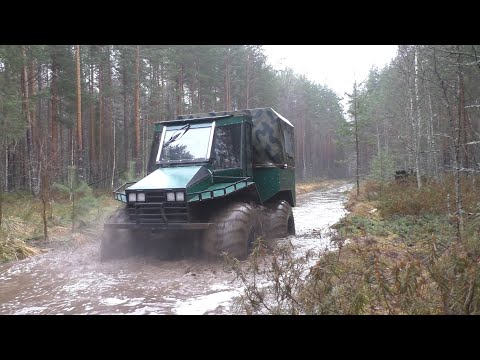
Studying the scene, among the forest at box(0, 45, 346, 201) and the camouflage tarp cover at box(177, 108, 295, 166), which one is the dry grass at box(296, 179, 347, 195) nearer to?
the forest at box(0, 45, 346, 201)

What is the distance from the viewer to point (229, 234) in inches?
254

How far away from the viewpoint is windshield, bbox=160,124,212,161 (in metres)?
7.73

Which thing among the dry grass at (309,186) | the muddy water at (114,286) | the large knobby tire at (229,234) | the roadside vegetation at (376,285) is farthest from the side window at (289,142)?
the dry grass at (309,186)

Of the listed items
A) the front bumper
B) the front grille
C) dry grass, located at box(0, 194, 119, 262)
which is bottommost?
dry grass, located at box(0, 194, 119, 262)

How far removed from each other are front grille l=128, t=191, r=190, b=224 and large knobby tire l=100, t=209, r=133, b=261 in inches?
25.6

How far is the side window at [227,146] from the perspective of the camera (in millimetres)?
7684

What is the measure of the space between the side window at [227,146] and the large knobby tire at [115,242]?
220 centimetres

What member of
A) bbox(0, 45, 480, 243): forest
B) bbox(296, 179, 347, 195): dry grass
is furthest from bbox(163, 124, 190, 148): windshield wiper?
bbox(296, 179, 347, 195): dry grass

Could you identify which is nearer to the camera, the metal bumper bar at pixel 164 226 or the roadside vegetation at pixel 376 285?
the roadside vegetation at pixel 376 285

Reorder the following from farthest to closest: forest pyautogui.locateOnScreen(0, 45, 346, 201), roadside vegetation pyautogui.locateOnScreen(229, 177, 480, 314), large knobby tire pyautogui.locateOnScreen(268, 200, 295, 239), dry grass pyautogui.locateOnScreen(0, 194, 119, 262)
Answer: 1. forest pyautogui.locateOnScreen(0, 45, 346, 201)
2. large knobby tire pyautogui.locateOnScreen(268, 200, 295, 239)
3. dry grass pyautogui.locateOnScreen(0, 194, 119, 262)
4. roadside vegetation pyautogui.locateOnScreen(229, 177, 480, 314)

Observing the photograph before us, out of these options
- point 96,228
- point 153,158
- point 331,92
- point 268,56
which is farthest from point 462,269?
point 331,92

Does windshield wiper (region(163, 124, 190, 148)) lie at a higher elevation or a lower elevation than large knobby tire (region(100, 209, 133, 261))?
higher

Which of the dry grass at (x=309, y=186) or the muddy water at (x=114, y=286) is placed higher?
the muddy water at (x=114, y=286)

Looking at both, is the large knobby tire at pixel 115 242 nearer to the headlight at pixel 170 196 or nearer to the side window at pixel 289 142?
the headlight at pixel 170 196
